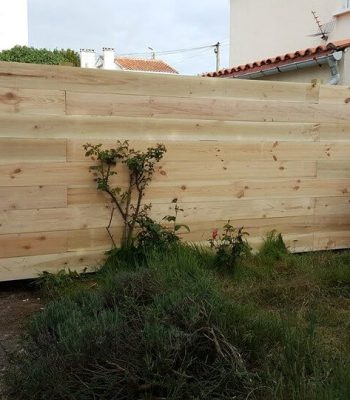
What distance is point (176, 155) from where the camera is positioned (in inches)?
197

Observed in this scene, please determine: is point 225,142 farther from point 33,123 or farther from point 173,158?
point 33,123

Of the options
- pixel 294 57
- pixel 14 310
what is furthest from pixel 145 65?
pixel 14 310

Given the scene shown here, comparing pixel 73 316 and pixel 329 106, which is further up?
pixel 329 106

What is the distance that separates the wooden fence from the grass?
884 mm

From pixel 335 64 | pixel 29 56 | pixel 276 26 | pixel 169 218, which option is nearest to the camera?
pixel 169 218

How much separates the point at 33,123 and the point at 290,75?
562cm

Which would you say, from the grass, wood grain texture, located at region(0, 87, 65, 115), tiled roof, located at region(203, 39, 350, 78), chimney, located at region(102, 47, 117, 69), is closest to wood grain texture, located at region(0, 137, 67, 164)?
wood grain texture, located at region(0, 87, 65, 115)

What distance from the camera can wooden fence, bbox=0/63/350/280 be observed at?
174 inches

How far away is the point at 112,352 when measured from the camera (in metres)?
2.65

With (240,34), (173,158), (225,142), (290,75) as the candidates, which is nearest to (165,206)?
(173,158)

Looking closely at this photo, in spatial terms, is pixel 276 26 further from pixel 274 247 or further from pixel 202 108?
pixel 274 247

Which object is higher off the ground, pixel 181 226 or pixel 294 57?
pixel 294 57

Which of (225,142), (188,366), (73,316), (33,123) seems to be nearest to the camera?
(188,366)

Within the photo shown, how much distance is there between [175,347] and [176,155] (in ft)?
8.69
